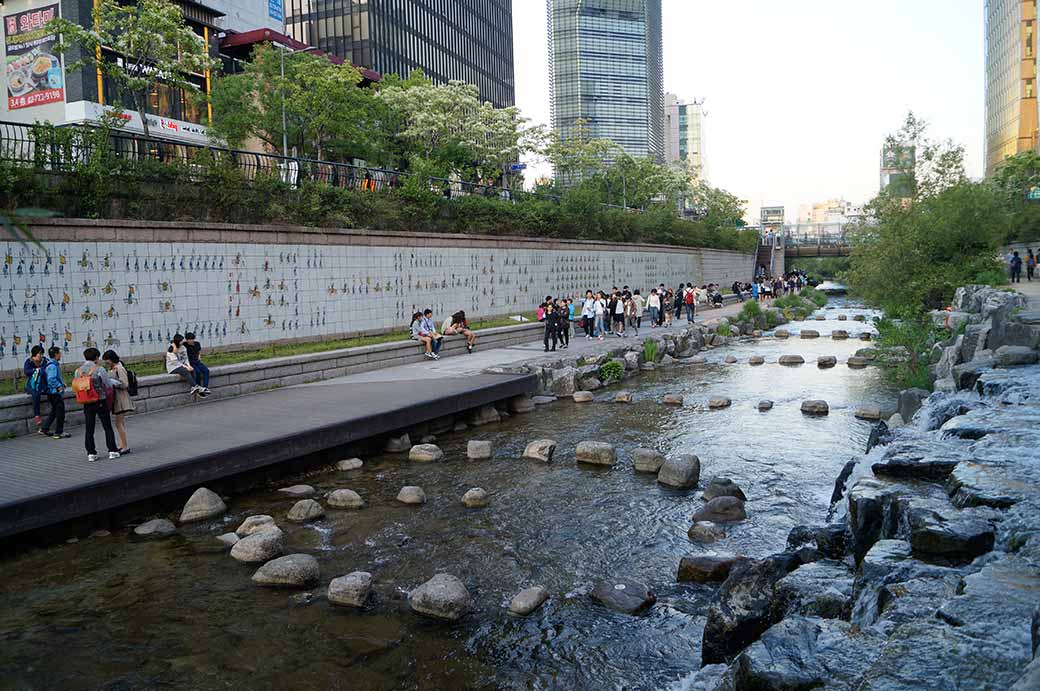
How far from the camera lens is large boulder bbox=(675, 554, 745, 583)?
28.2ft

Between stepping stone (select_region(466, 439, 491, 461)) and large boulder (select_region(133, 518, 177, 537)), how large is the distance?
540 cm

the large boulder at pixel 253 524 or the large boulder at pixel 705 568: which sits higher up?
the large boulder at pixel 253 524

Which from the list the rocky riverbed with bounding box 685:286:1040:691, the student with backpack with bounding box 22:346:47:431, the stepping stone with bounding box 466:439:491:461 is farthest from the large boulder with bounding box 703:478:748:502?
the student with backpack with bounding box 22:346:47:431

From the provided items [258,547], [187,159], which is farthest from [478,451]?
[187,159]

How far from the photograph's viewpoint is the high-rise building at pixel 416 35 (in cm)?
7506

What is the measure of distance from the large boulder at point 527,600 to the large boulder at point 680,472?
443 cm

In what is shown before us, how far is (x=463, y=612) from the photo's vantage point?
7984mm

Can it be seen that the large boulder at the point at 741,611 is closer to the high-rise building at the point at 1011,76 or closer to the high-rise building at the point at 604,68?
the high-rise building at the point at 1011,76

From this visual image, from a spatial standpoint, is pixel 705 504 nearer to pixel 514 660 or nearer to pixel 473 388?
pixel 514 660

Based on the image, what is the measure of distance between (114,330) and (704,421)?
1301 cm

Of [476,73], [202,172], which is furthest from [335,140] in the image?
[476,73]

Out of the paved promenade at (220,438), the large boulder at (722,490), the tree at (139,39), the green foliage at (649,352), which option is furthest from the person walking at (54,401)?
the green foliage at (649,352)

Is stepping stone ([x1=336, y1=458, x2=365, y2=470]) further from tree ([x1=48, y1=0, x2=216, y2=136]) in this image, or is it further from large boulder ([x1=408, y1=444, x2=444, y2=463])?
tree ([x1=48, y1=0, x2=216, y2=136])

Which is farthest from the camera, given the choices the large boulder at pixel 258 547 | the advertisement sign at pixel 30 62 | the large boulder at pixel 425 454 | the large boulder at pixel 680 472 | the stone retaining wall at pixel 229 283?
the advertisement sign at pixel 30 62
